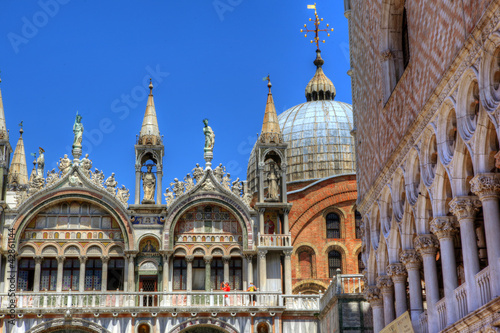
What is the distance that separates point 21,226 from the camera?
32875 millimetres

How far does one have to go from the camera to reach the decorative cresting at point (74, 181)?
3334cm

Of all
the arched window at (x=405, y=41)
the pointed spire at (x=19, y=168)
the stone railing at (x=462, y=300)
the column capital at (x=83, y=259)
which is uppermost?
the pointed spire at (x=19, y=168)

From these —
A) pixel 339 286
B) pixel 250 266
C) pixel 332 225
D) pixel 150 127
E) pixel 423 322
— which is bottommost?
pixel 423 322

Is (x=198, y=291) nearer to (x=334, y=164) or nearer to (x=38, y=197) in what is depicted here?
(x=38, y=197)

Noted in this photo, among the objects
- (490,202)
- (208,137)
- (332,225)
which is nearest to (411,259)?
(490,202)

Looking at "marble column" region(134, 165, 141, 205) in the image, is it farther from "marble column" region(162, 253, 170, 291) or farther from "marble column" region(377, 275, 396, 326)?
"marble column" region(377, 275, 396, 326)

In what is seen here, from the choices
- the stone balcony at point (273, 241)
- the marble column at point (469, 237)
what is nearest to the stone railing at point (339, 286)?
the stone balcony at point (273, 241)

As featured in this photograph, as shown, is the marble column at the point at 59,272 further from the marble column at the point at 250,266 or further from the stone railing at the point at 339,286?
the stone railing at the point at 339,286

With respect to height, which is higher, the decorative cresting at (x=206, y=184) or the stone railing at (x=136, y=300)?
the decorative cresting at (x=206, y=184)

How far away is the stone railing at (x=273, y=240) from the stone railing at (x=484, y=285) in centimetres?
1784

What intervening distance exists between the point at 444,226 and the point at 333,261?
22778mm

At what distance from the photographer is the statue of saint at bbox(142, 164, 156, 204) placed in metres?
33.8

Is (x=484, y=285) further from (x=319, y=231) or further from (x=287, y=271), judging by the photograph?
(x=319, y=231)

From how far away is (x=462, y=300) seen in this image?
1661cm
